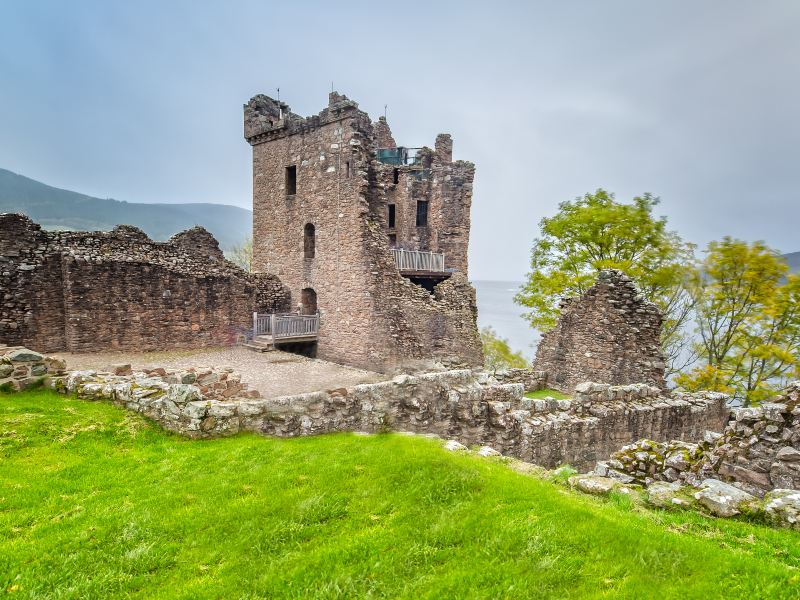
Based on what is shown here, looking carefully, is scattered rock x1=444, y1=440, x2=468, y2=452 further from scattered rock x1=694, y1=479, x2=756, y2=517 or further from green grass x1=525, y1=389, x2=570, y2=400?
green grass x1=525, y1=389, x2=570, y2=400

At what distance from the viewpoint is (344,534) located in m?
4.61

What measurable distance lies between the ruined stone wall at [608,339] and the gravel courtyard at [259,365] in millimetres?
7256

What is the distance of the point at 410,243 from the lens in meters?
29.1

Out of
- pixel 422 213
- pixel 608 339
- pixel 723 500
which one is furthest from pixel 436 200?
pixel 723 500

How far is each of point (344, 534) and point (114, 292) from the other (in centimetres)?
1794

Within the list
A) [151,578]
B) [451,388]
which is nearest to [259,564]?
[151,578]

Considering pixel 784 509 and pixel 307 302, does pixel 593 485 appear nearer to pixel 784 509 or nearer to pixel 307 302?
pixel 784 509

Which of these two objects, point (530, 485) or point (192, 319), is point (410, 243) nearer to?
point (192, 319)

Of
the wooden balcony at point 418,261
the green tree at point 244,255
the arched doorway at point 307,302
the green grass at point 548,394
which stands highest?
the green tree at point 244,255

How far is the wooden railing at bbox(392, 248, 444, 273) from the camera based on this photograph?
2658cm

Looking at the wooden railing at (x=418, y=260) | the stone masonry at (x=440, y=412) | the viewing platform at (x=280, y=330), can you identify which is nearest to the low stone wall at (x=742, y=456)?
the stone masonry at (x=440, y=412)

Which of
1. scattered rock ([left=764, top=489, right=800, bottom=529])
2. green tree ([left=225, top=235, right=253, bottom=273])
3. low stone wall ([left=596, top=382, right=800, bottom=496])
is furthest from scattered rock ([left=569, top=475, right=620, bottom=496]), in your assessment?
green tree ([left=225, top=235, right=253, bottom=273])

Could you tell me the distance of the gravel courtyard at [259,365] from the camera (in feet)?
49.5

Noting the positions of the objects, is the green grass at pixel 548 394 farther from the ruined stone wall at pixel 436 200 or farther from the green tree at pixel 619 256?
the ruined stone wall at pixel 436 200
